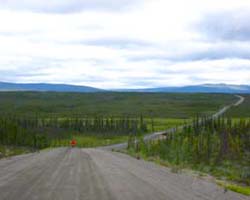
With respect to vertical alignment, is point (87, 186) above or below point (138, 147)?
above

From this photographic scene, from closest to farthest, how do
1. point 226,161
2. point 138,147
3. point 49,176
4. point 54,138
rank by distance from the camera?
point 49,176, point 226,161, point 138,147, point 54,138

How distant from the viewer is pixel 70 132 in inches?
5241

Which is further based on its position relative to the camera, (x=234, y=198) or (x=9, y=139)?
(x=9, y=139)

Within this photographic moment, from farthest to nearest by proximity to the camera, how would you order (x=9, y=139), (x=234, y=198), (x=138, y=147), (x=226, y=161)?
1. (x=9, y=139)
2. (x=138, y=147)
3. (x=226, y=161)
4. (x=234, y=198)

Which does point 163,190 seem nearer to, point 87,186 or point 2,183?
→ point 87,186

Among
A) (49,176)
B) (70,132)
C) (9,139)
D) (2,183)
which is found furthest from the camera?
(70,132)

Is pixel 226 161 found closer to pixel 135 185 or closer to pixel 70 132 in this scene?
pixel 135 185

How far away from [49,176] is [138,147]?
42.8 metres

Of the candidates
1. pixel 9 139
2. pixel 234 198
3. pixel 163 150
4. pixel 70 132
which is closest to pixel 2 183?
pixel 234 198

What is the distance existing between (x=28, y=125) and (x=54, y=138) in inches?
717

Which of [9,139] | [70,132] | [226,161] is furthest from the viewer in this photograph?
[70,132]

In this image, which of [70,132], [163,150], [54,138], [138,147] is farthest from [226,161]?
[70,132]

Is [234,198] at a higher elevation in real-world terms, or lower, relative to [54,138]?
higher

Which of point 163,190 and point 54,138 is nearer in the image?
point 163,190
